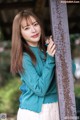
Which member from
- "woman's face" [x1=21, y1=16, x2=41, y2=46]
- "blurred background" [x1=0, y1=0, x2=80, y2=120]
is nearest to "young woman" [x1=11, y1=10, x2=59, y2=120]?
"woman's face" [x1=21, y1=16, x2=41, y2=46]

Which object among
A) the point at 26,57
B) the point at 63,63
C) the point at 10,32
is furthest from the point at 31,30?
the point at 10,32

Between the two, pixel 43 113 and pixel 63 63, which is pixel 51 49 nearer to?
pixel 63 63

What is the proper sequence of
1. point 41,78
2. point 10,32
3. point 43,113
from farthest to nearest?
point 10,32 → point 43,113 → point 41,78

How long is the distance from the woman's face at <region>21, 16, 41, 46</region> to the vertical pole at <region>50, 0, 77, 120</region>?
19 cm

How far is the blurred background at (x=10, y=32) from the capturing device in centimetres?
738

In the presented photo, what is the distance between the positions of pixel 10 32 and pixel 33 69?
9.36 metres

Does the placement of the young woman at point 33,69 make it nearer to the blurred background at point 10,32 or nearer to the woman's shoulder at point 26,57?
the woman's shoulder at point 26,57

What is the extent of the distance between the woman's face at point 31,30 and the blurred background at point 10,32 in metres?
0.68

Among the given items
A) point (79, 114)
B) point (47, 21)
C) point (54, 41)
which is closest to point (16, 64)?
point (54, 41)

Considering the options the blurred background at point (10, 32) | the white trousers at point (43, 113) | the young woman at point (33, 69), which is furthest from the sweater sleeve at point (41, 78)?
the blurred background at point (10, 32)

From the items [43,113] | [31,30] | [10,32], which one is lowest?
[43,113]

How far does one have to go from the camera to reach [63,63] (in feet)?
9.93

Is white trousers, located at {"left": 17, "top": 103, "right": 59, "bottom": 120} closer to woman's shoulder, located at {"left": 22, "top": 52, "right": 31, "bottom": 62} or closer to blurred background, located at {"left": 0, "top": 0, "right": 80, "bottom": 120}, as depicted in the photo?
blurred background, located at {"left": 0, "top": 0, "right": 80, "bottom": 120}

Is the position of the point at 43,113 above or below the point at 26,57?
below
